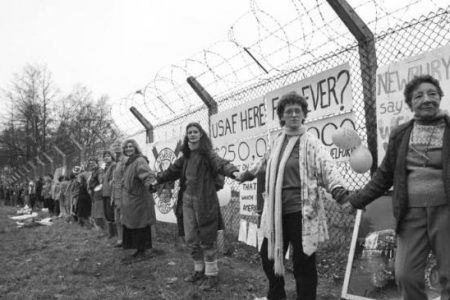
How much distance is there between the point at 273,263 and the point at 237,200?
2618 mm

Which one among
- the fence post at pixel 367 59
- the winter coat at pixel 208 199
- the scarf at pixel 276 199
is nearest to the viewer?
the scarf at pixel 276 199

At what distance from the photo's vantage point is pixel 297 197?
10.5 ft

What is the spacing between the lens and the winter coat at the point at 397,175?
7.83 ft

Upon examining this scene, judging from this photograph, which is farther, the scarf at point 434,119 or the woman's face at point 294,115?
the woman's face at point 294,115

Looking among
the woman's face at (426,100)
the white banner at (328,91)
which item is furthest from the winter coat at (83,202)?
the woman's face at (426,100)

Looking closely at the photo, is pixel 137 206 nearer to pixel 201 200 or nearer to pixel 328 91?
pixel 201 200

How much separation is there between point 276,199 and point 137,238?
9.97ft

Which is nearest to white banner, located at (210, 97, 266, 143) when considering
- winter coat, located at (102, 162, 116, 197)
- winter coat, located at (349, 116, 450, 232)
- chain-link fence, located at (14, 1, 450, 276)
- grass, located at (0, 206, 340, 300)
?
chain-link fence, located at (14, 1, 450, 276)

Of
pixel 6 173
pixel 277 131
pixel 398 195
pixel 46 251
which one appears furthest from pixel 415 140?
pixel 6 173

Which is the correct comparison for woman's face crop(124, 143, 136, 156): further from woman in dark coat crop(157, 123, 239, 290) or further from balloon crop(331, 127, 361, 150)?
balloon crop(331, 127, 361, 150)

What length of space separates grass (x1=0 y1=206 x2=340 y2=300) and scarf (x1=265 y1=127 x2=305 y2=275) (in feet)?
2.60

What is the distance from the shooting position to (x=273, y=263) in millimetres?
3400

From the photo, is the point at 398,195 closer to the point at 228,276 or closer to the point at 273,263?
the point at 273,263

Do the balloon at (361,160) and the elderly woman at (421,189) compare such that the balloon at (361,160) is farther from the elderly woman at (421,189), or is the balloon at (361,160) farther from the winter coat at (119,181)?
the winter coat at (119,181)
